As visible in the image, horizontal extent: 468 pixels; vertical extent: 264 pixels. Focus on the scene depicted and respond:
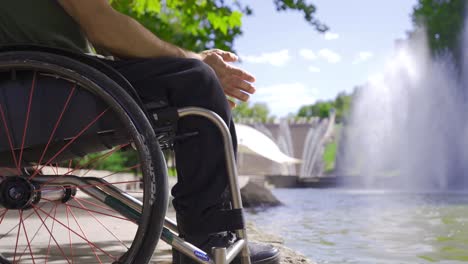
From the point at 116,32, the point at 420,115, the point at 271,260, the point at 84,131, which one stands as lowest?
the point at 271,260

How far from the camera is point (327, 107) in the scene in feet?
344

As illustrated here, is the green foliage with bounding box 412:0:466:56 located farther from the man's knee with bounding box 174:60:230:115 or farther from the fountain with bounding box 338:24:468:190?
the man's knee with bounding box 174:60:230:115

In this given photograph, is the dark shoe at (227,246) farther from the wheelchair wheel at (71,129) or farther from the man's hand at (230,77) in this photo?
the man's hand at (230,77)

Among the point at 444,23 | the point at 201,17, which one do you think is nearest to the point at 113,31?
the point at 201,17

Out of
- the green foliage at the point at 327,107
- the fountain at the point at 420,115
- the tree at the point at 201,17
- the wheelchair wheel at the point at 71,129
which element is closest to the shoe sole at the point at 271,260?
the wheelchair wheel at the point at 71,129

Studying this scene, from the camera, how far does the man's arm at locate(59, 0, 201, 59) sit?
214cm

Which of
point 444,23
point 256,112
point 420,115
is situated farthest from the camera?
point 256,112

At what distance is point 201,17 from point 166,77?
849cm

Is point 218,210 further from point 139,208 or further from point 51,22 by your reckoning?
point 51,22

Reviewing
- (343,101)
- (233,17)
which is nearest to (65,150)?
(233,17)

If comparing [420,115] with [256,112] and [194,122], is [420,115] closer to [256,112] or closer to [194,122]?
[194,122]

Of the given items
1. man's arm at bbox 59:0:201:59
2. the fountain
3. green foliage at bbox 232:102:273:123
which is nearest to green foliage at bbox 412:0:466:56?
the fountain

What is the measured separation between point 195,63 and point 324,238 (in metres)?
4.52

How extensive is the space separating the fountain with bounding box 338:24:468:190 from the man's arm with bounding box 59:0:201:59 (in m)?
25.5
